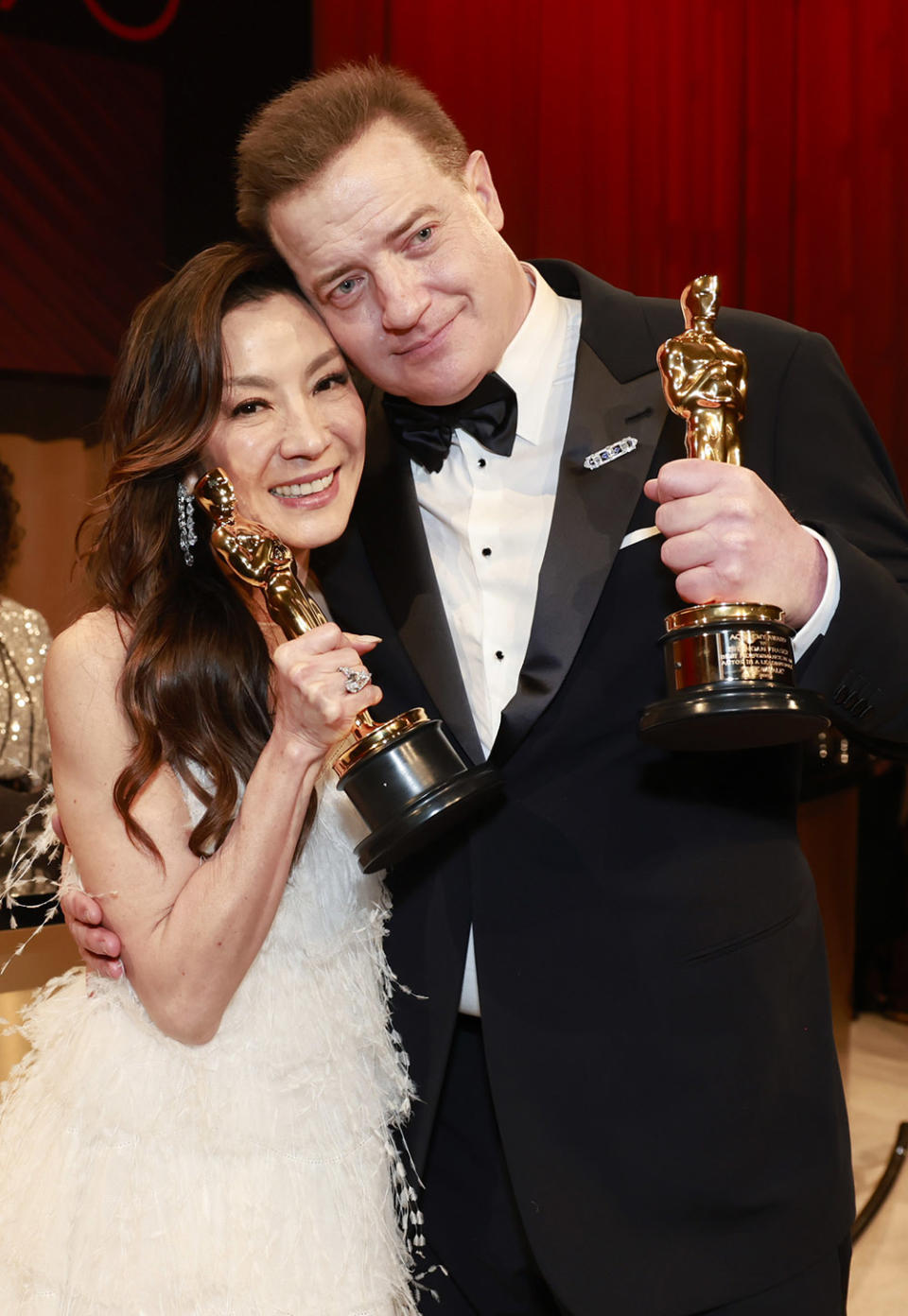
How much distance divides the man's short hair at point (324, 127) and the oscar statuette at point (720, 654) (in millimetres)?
609

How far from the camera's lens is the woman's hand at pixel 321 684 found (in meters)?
1.44

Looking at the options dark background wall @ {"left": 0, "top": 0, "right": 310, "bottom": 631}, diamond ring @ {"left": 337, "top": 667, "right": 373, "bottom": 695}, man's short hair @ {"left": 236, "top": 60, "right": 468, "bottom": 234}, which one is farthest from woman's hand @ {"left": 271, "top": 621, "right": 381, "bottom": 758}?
dark background wall @ {"left": 0, "top": 0, "right": 310, "bottom": 631}

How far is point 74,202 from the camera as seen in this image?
3.32 m

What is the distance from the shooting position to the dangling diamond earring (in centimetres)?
186

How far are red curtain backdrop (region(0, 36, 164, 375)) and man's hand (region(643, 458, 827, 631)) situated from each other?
7.88 feet

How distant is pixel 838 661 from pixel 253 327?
0.92 m

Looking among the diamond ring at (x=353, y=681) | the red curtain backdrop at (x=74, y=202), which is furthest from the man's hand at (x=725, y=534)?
the red curtain backdrop at (x=74, y=202)

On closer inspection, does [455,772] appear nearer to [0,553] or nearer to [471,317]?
[471,317]

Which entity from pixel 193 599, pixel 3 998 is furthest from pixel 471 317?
pixel 3 998

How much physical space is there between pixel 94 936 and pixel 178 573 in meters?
0.53

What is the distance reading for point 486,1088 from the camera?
180cm

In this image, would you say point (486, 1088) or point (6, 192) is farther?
point (6, 192)

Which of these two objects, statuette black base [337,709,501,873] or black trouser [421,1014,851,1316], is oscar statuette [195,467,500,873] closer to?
statuette black base [337,709,501,873]

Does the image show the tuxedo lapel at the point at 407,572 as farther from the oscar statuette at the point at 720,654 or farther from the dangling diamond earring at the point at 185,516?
the oscar statuette at the point at 720,654
